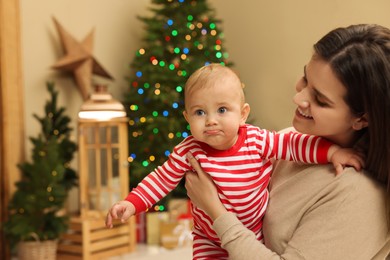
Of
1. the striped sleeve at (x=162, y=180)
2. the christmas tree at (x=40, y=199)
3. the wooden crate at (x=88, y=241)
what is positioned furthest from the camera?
the wooden crate at (x=88, y=241)

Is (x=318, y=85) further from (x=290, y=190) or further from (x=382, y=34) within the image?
(x=290, y=190)

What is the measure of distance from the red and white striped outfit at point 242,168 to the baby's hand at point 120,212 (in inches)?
1.3

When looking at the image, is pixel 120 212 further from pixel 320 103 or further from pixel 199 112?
pixel 320 103

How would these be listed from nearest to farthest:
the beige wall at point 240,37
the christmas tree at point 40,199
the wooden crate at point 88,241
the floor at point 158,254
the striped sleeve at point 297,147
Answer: the striped sleeve at point 297,147 → the christmas tree at point 40,199 → the wooden crate at point 88,241 → the floor at point 158,254 → the beige wall at point 240,37

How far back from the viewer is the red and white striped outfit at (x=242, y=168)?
64.8 inches

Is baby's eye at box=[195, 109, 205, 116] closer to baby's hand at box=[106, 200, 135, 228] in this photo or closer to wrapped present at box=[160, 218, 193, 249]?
baby's hand at box=[106, 200, 135, 228]

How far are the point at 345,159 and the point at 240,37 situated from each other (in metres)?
3.86

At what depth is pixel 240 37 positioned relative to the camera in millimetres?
5270

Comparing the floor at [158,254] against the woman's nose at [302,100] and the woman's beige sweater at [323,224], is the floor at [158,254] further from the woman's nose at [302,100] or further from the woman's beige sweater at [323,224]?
the woman's nose at [302,100]

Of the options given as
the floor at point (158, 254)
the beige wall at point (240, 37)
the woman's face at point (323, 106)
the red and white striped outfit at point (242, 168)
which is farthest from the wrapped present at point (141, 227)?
the woman's face at point (323, 106)

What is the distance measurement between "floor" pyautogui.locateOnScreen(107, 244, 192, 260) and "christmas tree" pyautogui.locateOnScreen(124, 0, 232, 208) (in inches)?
18.3

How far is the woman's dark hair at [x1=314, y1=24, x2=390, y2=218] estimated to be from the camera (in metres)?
1.46

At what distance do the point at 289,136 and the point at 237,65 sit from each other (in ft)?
12.1

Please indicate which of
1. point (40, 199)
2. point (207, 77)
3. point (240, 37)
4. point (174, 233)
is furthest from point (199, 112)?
point (240, 37)
